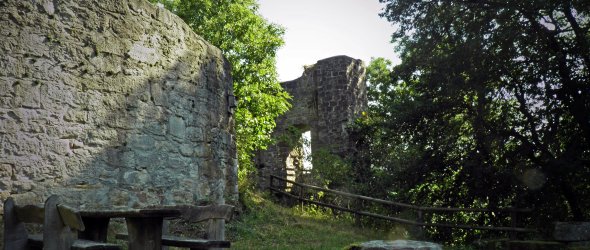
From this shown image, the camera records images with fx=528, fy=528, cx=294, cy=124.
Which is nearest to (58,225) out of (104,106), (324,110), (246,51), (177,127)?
(104,106)

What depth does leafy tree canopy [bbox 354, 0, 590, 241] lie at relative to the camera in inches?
376

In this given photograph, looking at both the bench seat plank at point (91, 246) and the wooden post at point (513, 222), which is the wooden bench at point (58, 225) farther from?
the wooden post at point (513, 222)

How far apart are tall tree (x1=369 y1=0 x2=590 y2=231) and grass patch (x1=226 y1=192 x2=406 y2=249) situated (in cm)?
186

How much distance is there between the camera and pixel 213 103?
28.1ft

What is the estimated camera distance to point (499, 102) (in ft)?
34.3

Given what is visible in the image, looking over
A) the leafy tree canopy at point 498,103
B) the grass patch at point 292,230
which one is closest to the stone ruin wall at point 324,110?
the grass patch at point 292,230

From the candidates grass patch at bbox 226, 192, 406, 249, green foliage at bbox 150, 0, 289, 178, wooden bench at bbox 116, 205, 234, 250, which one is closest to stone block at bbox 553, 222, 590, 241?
grass patch at bbox 226, 192, 406, 249

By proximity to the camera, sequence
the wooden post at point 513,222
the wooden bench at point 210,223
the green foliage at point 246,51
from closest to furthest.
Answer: the wooden bench at point 210,223
the wooden post at point 513,222
the green foliage at point 246,51

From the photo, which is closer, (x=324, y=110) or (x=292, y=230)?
(x=292, y=230)

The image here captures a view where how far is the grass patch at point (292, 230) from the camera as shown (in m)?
9.22

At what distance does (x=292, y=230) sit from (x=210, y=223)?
627cm

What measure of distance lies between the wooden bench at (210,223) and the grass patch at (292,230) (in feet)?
11.2

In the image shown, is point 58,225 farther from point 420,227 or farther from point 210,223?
point 420,227

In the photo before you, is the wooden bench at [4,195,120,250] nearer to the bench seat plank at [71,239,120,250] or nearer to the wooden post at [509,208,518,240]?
the bench seat plank at [71,239,120,250]
